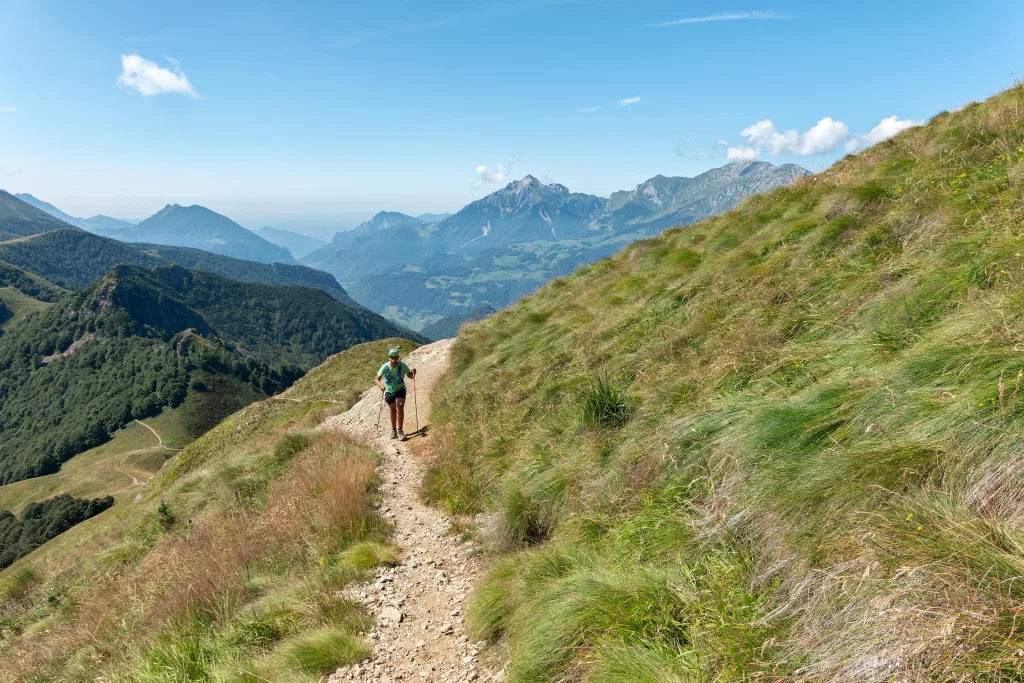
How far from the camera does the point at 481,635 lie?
5.06 metres

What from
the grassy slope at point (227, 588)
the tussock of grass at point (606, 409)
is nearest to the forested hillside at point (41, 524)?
the grassy slope at point (227, 588)

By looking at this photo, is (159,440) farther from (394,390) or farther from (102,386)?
(394,390)

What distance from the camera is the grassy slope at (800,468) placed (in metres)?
2.68

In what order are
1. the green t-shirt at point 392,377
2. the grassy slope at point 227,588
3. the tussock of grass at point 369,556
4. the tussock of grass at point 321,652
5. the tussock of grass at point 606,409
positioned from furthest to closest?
the green t-shirt at point 392,377 → the tussock of grass at point 606,409 → the tussock of grass at point 369,556 → the grassy slope at point 227,588 → the tussock of grass at point 321,652

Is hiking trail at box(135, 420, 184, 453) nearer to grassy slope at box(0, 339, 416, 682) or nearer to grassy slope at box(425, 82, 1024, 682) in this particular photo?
grassy slope at box(0, 339, 416, 682)

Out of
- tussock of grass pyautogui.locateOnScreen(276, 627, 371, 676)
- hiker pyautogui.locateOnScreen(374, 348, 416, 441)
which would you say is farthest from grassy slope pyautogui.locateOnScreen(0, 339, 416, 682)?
hiker pyautogui.locateOnScreen(374, 348, 416, 441)

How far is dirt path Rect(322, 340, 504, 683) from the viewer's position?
15.8 feet

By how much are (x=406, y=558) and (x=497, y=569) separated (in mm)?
2143

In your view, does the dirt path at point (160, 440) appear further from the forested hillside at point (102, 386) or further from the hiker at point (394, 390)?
the hiker at point (394, 390)

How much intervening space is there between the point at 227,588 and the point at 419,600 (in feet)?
8.64

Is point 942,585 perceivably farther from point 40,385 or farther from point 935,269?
point 40,385

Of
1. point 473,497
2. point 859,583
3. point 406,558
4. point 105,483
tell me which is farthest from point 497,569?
point 105,483

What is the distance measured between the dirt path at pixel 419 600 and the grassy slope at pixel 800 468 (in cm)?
47

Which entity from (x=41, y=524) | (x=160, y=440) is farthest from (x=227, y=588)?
(x=160, y=440)
